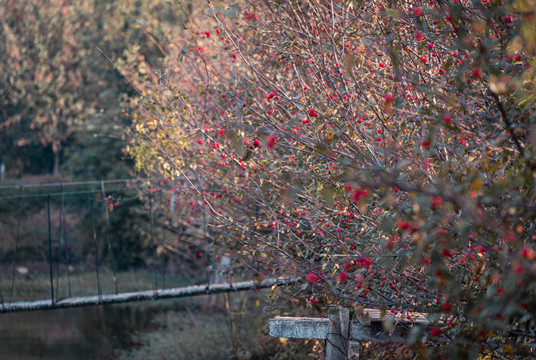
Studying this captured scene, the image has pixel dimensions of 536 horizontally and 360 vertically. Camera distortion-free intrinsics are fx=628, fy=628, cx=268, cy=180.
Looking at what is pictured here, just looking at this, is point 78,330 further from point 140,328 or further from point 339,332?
point 339,332

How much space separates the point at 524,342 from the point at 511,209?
1114 millimetres

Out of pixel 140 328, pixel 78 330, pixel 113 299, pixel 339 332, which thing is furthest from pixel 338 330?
pixel 78 330

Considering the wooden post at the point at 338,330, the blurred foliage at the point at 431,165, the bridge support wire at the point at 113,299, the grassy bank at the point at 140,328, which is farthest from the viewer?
the grassy bank at the point at 140,328

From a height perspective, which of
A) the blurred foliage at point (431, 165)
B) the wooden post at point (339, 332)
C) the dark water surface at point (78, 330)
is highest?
the blurred foliage at point (431, 165)

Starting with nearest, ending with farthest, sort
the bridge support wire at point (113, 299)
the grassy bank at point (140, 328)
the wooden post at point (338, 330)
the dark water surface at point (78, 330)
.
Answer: the wooden post at point (338, 330) < the bridge support wire at point (113, 299) < the grassy bank at point (140, 328) < the dark water surface at point (78, 330)

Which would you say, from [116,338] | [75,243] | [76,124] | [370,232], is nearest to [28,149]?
[76,124]

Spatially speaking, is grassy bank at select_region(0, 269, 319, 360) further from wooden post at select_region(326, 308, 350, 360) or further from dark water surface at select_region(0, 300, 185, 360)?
wooden post at select_region(326, 308, 350, 360)

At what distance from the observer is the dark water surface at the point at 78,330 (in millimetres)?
10875

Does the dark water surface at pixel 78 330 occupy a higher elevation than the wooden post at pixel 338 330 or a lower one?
lower

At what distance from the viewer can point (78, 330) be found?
1243 cm

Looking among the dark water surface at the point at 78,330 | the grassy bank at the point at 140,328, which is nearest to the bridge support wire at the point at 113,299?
the grassy bank at the point at 140,328

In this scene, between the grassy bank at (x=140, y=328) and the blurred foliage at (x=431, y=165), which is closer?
the blurred foliage at (x=431, y=165)

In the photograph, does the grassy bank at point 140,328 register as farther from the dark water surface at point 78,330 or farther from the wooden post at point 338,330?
the wooden post at point 338,330

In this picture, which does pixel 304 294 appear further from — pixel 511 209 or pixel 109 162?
pixel 109 162
